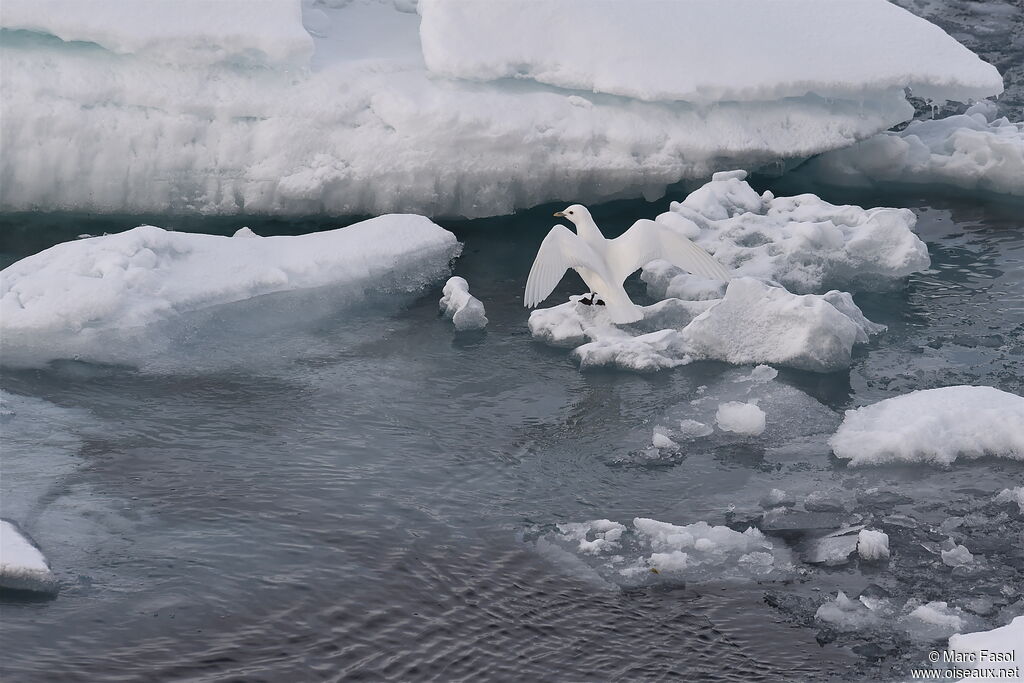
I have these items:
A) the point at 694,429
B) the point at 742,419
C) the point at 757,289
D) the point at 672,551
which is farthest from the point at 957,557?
the point at 757,289

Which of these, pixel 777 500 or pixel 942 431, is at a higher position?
pixel 942 431

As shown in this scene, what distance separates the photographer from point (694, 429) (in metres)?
6.94

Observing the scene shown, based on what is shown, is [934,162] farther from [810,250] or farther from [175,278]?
[175,278]

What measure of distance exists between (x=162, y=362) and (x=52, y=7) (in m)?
3.37

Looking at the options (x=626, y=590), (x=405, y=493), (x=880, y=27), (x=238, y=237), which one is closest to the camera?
(x=626, y=590)

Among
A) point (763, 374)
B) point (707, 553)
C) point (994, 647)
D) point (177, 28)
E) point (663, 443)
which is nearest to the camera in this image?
point (994, 647)

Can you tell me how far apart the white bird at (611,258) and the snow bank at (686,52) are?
1.68m

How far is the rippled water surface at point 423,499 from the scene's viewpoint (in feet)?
16.7

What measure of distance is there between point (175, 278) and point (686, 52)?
14.9 feet

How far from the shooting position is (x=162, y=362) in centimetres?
757

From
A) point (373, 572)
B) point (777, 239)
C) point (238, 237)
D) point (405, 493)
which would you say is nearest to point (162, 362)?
point (238, 237)

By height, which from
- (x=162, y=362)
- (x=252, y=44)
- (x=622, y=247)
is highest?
(x=252, y=44)

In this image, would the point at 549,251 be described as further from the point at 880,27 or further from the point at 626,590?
the point at 880,27

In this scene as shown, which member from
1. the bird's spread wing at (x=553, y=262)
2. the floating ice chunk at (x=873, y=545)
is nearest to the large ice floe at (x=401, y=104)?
the bird's spread wing at (x=553, y=262)
